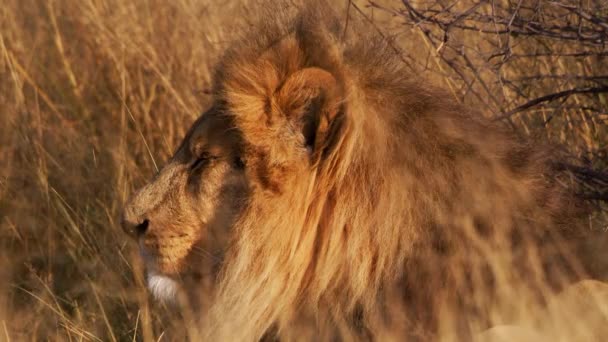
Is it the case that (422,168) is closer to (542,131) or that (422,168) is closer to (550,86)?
(542,131)

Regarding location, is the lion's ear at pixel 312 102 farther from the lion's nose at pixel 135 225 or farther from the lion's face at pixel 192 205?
the lion's nose at pixel 135 225

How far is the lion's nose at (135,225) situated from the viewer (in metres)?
2.89

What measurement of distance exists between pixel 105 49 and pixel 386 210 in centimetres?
344

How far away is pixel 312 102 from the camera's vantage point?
247 cm

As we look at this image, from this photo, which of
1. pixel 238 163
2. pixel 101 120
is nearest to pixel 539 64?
pixel 101 120

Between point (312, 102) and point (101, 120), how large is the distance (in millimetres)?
3161

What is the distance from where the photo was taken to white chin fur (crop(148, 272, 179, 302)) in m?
2.91

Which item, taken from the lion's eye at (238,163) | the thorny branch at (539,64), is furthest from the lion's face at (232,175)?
the thorny branch at (539,64)

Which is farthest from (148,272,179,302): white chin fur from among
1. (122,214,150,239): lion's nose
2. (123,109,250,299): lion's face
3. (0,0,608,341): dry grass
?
(0,0,608,341): dry grass

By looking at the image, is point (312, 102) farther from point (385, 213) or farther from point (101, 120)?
point (101, 120)

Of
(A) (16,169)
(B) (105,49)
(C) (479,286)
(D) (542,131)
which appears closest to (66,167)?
(A) (16,169)

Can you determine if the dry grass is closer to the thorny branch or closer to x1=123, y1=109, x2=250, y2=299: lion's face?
the thorny branch

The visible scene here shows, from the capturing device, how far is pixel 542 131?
421cm

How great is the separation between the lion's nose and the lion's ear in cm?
63
